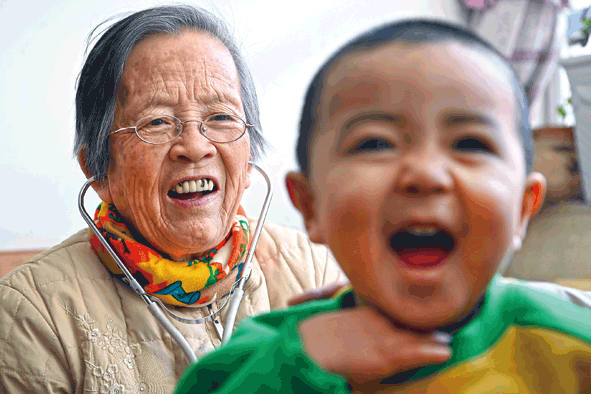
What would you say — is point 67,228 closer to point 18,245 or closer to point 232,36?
point 18,245

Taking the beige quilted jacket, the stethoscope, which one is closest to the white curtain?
the stethoscope

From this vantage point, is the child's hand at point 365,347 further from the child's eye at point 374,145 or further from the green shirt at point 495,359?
the child's eye at point 374,145

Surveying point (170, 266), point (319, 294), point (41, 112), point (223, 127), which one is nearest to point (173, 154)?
point (223, 127)

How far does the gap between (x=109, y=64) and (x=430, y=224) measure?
42.4 inches

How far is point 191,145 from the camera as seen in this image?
1.25 metres

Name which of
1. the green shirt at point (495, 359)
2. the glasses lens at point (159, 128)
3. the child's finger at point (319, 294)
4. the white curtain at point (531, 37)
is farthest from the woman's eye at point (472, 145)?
the white curtain at point (531, 37)

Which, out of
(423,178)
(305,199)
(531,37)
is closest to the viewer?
(423,178)

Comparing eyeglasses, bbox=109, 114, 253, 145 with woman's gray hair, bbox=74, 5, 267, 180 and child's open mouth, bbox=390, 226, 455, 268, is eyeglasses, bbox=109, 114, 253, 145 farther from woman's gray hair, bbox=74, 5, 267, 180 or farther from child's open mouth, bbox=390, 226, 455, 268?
child's open mouth, bbox=390, 226, 455, 268

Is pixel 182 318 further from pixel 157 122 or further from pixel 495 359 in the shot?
pixel 495 359

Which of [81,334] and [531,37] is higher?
[531,37]

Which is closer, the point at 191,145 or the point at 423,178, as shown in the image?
the point at 423,178

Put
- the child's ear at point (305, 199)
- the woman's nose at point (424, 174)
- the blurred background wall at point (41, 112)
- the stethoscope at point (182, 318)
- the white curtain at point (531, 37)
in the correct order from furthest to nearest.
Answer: the white curtain at point (531, 37), the blurred background wall at point (41, 112), the stethoscope at point (182, 318), the child's ear at point (305, 199), the woman's nose at point (424, 174)

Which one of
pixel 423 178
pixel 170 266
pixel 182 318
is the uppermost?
pixel 423 178

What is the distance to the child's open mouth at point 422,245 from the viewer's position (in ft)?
1.38
